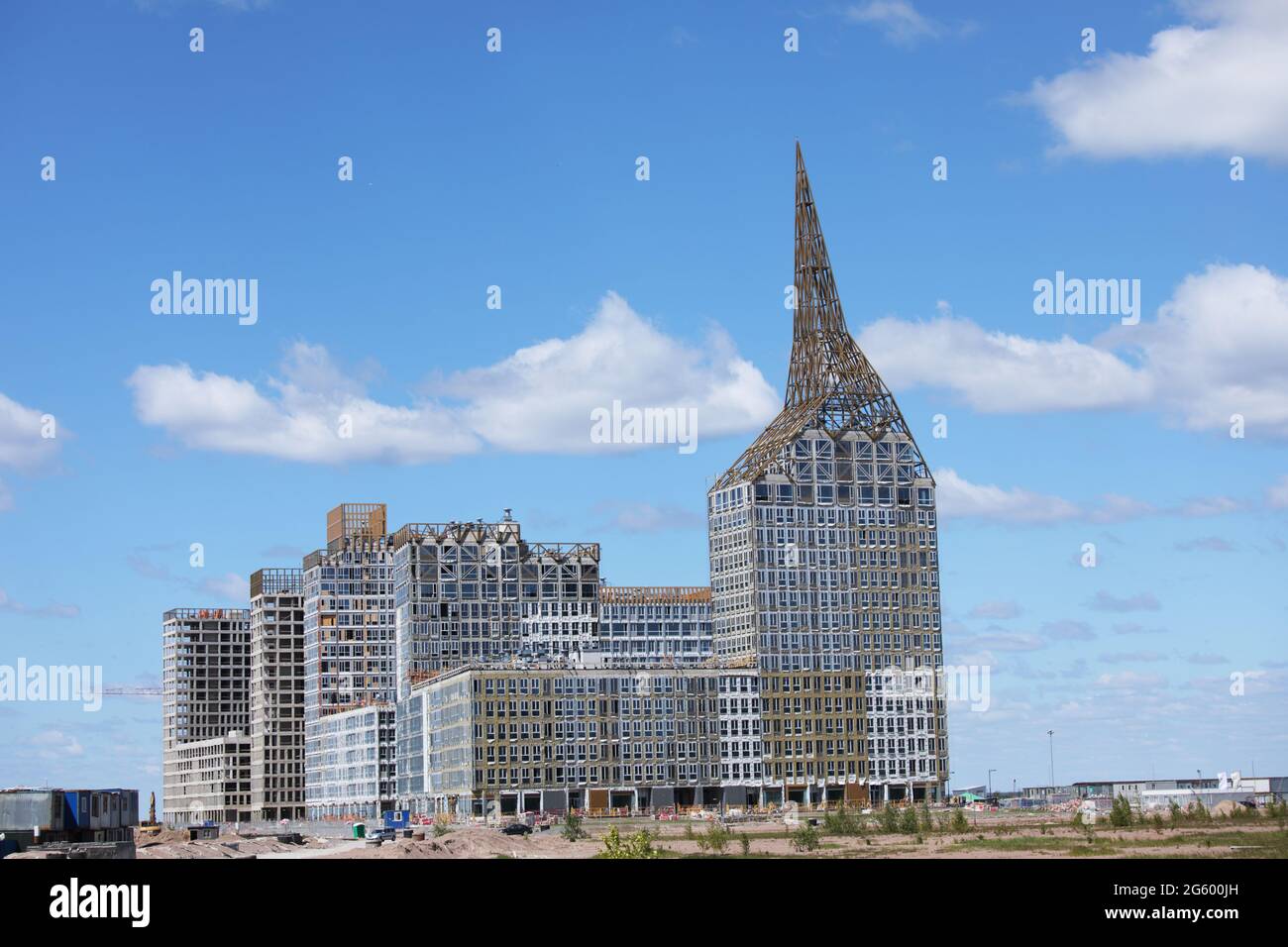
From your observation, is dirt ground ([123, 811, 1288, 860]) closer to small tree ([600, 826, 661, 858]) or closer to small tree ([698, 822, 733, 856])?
small tree ([698, 822, 733, 856])

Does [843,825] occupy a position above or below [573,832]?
above

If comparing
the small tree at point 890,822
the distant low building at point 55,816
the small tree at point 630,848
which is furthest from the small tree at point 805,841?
the distant low building at point 55,816

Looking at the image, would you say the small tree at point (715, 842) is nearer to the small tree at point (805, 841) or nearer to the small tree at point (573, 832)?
the small tree at point (805, 841)

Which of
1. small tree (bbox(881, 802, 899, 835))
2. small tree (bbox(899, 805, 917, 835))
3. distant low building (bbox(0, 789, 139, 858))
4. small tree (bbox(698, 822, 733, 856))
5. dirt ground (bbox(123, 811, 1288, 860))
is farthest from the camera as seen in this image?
small tree (bbox(881, 802, 899, 835))

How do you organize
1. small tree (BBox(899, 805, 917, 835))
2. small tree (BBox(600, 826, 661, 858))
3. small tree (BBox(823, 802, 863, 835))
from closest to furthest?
small tree (BBox(600, 826, 661, 858)) → small tree (BBox(823, 802, 863, 835)) → small tree (BBox(899, 805, 917, 835))

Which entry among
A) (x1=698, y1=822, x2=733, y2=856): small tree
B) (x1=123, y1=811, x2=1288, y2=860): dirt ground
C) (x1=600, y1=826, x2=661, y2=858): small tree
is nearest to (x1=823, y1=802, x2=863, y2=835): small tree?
(x1=123, y1=811, x2=1288, y2=860): dirt ground

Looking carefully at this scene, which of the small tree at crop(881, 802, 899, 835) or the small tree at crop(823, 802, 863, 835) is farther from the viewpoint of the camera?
the small tree at crop(881, 802, 899, 835)

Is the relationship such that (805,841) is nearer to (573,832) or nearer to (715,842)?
(715,842)

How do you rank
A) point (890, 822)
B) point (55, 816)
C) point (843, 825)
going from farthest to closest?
point (890, 822)
point (843, 825)
point (55, 816)

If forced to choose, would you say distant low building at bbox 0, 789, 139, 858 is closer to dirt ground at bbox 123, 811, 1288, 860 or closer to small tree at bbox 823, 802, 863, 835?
dirt ground at bbox 123, 811, 1288, 860

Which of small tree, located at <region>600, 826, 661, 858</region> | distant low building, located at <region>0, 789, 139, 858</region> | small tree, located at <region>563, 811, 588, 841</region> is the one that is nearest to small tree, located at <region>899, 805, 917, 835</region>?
small tree, located at <region>563, 811, 588, 841</region>

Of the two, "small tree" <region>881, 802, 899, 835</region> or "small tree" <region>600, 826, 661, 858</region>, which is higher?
"small tree" <region>600, 826, 661, 858</region>

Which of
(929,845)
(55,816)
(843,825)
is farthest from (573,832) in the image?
(55,816)
